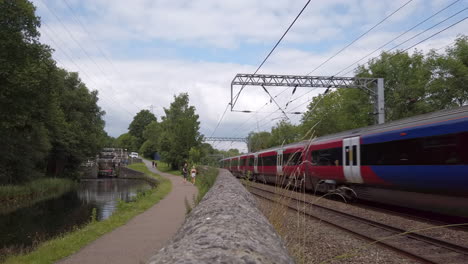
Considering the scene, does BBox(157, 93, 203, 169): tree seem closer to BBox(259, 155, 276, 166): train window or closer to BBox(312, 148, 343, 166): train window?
BBox(259, 155, 276, 166): train window

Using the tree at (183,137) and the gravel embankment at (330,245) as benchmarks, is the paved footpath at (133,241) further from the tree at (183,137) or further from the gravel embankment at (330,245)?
the tree at (183,137)

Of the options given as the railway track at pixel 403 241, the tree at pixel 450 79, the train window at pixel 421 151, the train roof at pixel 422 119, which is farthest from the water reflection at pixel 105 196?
the tree at pixel 450 79

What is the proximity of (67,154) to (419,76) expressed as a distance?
37890 mm

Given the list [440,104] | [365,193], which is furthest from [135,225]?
[440,104]

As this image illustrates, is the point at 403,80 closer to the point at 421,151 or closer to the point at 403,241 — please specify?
the point at 421,151

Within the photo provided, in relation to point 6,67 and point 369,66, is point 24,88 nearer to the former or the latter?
point 6,67

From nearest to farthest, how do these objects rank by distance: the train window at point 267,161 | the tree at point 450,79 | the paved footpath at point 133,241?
the paved footpath at point 133,241, the train window at point 267,161, the tree at point 450,79

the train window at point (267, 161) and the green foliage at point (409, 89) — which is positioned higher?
the green foliage at point (409, 89)

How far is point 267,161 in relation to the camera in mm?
28250

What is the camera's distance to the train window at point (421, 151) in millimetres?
9406

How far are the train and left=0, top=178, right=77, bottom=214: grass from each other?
66.0ft

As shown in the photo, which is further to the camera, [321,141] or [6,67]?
[6,67]

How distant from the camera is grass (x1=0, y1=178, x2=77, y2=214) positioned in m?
27.6

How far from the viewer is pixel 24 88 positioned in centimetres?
2609
